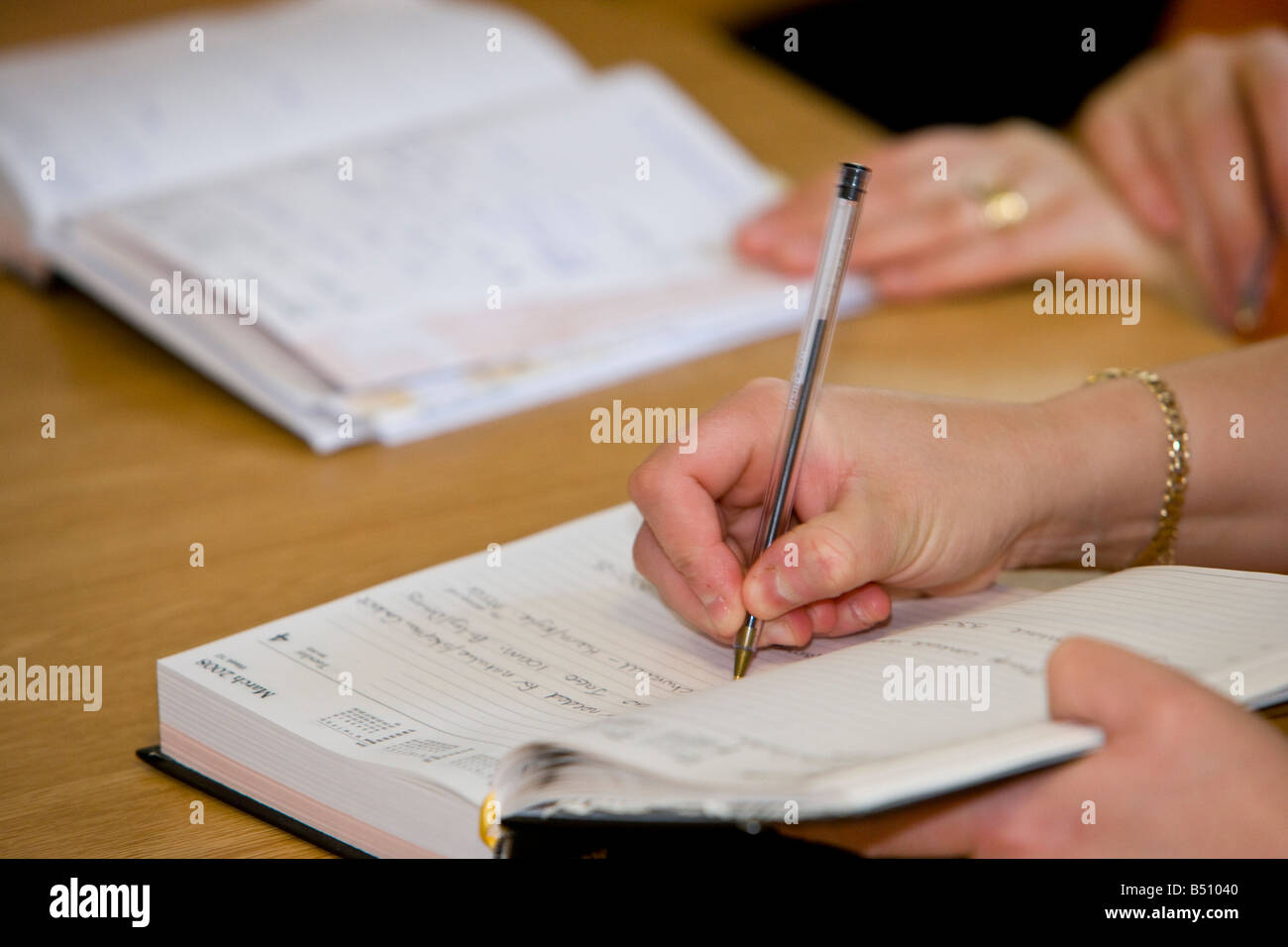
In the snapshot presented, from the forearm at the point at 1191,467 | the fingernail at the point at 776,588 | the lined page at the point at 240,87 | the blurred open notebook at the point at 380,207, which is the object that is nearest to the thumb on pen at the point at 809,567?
the fingernail at the point at 776,588

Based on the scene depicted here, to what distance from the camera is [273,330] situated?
1006mm

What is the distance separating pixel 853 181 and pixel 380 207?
2.04 feet

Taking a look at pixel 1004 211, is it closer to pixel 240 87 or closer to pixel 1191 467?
pixel 1191 467

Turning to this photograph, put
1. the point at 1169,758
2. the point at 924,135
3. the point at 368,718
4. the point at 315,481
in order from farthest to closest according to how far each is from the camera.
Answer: the point at 924,135 < the point at 315,481 < the point at 368,718 < the point at 1169,758

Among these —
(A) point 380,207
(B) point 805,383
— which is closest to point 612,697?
(B) point 805,383

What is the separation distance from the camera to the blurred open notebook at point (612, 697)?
50cm

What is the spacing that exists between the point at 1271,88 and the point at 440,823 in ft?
3.01

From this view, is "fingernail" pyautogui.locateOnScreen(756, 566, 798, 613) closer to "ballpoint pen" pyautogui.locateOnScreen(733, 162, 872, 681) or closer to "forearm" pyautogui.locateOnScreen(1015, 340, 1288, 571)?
"ballpoint pen" pyautogui.locateOnScreen(733, 162, 872, 681)

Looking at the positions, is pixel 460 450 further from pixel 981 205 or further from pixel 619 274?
pixel 981 205

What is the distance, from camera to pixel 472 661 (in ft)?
2.25

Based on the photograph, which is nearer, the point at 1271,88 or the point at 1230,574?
the point at 1230,574
